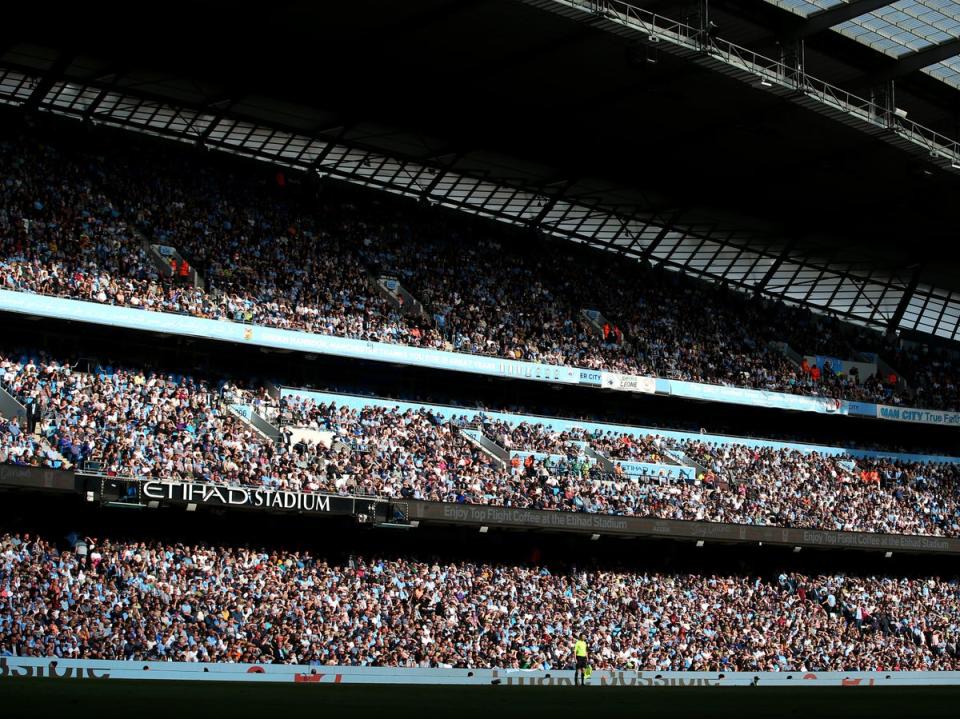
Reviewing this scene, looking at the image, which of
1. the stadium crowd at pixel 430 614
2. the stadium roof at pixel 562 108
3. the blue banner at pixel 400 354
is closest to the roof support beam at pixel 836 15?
the stadium roof at pixel 562 108

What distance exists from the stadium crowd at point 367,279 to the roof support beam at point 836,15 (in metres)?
16.2

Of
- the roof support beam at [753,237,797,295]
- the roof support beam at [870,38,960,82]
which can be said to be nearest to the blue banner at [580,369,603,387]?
the roof support beam at [870,38,960,82]

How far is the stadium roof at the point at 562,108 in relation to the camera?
43.1 meters

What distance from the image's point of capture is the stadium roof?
141 ft

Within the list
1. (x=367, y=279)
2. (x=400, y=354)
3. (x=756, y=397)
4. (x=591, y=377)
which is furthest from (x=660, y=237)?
(x=400, y=354)

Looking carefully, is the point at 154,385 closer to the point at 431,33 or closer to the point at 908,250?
the point at 431,33

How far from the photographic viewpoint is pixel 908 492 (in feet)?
190

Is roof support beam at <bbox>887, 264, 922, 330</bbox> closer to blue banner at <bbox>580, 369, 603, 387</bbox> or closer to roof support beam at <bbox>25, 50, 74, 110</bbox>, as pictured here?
blue banner at <bbox>580, 369, 603, 387</bbox>

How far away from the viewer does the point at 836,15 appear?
137 ft

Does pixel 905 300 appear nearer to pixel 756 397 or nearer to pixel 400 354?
pixel 756 397

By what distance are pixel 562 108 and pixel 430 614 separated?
71.8 feet

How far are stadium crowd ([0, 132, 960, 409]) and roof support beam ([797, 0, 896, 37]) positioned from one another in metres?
16.2

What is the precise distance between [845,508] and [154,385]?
29.6 m

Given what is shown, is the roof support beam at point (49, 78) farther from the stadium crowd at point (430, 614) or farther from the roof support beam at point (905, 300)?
the roof support beam at point (905, 300)
